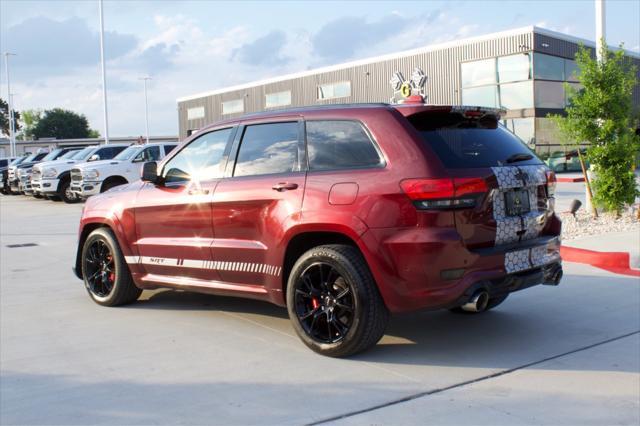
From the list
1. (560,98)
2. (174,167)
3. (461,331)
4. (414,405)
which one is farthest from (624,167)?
(560,98)

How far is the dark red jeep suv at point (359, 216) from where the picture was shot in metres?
4.67

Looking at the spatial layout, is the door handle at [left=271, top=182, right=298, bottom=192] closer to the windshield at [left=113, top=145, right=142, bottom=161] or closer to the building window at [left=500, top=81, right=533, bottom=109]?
the windshield at [left=113, top=145, right=142, bottom=161]

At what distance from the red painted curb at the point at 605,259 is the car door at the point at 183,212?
5.00 meters

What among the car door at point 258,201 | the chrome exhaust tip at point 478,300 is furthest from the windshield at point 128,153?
the chrome exhaust tip at point 478,300

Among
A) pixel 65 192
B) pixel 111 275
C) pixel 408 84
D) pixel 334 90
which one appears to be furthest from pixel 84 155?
pixel 334 90

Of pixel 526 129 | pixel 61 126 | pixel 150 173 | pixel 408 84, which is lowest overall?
pixel 150 173

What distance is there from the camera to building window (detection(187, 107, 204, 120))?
5750 cm

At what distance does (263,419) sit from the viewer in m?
3.91

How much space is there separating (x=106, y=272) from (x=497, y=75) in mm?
29861

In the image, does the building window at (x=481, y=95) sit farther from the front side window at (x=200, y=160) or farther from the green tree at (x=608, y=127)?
the front side window at (x=200, y=160)

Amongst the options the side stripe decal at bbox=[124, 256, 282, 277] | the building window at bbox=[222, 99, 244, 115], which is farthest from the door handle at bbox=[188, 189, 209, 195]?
the building window at bbox=[222, 99, 244, 115]

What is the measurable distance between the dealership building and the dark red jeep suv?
26810mm

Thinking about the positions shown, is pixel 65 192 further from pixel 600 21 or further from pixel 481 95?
pixel 481 95

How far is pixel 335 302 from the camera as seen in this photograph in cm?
501
